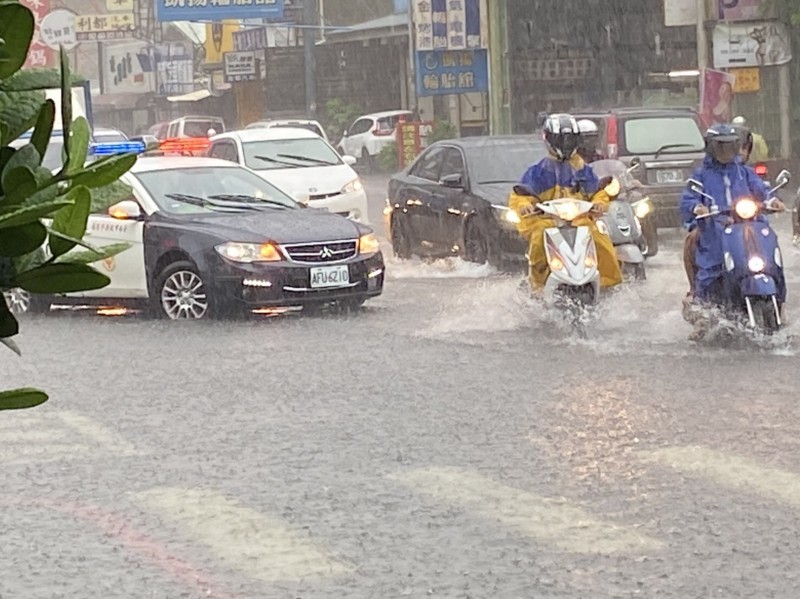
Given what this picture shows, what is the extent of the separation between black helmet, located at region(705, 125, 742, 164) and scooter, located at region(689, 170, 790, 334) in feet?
1.04

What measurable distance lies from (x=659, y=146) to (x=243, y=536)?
1539cm

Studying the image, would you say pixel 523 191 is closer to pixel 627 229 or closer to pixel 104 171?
pixel 627 229

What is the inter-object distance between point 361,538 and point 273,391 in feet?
13.2

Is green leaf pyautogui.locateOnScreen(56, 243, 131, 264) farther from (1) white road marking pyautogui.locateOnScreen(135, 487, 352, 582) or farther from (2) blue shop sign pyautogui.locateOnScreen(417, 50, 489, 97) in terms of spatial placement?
(2) blue shop sign pyautogui.locateOnScreen(417, 50, 489, 97)

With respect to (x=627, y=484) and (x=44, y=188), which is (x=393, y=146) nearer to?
(x=627, y=484)

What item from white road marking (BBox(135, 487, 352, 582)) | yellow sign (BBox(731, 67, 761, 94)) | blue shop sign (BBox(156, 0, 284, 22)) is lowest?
white road marking (BBox(135, 487, 352, 582))

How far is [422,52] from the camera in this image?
3947cm

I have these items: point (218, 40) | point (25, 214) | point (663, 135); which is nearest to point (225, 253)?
point (663, 135)

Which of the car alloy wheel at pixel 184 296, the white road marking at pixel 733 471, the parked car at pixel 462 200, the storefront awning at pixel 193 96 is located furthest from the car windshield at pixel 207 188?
the storefront awning at pixel 193 96

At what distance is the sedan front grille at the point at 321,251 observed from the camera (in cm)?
1425

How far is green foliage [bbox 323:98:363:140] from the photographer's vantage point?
51084 millimetres

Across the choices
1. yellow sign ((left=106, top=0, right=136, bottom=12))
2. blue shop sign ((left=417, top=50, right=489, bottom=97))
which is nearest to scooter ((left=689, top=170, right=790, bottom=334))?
blue shop sign ((left=417, top=50, right=489, bottom=97))

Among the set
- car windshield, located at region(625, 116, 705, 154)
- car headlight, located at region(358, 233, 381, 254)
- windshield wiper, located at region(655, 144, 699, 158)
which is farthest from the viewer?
car windshield, located at region(625, 116, 705, 154)

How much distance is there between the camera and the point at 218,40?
6475 centimetres
